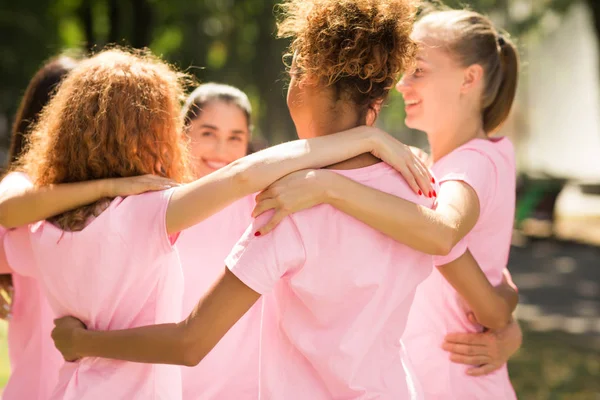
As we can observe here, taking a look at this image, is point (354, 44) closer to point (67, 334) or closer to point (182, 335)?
point (182, 335)

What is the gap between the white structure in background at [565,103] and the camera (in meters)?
41.3

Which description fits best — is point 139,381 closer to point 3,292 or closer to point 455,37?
point 3,292

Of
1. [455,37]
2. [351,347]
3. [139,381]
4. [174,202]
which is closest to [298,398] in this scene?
[351,347]

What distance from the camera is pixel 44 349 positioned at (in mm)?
2809

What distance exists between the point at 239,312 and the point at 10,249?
3.33 ft

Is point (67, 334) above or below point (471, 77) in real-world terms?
below

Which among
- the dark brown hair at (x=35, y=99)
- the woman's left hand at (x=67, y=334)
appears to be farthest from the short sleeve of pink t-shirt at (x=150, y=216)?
the dark brown hair at (x=35, y=99)

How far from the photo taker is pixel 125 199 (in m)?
2.24

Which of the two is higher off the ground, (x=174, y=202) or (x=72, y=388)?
(x=174, y=202)

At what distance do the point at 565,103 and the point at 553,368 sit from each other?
138 feet

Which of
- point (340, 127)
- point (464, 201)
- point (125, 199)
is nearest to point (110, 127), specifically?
point (125, 199)

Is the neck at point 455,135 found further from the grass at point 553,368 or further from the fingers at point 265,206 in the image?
the grass at point 553,368

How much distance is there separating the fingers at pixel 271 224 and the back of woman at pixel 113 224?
35 centimetres

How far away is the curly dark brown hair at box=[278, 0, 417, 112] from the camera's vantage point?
6.80 feet
